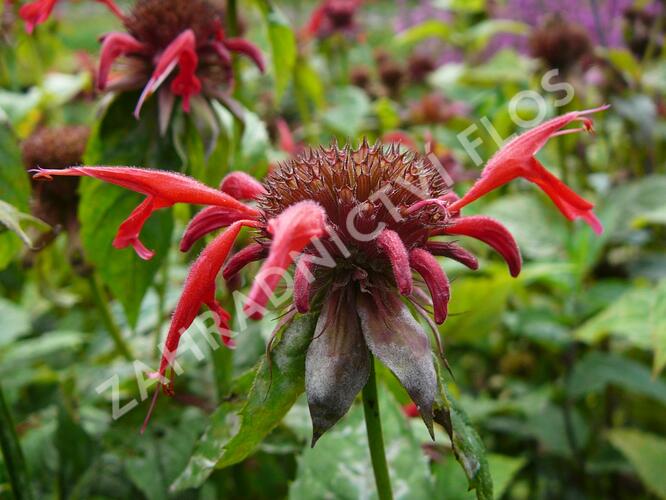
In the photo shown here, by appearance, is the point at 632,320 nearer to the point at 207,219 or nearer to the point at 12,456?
the point at 207,219

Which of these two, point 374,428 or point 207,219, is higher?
point 207,219

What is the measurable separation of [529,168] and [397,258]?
0.53ft

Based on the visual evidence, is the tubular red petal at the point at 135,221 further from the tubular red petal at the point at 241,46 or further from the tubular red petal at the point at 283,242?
the tubular red petal at the point at 241,46

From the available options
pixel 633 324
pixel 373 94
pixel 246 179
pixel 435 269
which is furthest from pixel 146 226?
pixel 373 94

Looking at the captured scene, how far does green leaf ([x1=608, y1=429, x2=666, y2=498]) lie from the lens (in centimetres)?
110

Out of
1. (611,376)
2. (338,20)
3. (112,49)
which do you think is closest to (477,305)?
(611,376)

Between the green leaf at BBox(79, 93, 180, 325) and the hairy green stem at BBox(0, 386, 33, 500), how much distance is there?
0.66ft

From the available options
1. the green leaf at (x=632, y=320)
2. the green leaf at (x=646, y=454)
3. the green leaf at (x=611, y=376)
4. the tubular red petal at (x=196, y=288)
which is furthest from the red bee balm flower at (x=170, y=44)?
the green leaf at (x=646, y=454)

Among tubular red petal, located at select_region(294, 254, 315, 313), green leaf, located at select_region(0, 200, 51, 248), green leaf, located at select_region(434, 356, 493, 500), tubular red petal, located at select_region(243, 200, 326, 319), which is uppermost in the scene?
green leaf, located at select_region(0, 200, 51, 248)

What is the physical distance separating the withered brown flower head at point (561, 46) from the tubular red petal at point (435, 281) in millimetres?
1249

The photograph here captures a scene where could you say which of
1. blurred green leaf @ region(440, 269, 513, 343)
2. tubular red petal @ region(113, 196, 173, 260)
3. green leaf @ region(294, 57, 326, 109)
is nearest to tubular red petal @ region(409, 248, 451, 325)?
tubular red petal @ region(113, 196, 173, 260)

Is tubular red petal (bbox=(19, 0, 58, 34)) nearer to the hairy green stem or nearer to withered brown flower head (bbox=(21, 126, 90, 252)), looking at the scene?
withered brown flower head (bbox=(21, 126, 90, 252))

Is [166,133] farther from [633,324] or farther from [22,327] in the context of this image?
[633,324]

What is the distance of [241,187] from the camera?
70 centimetres
